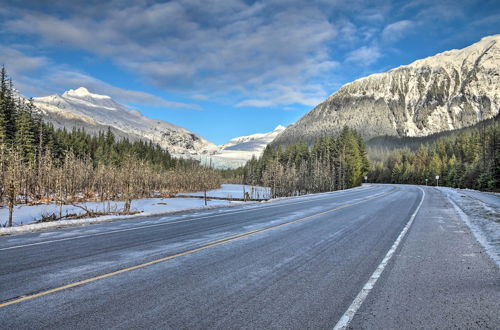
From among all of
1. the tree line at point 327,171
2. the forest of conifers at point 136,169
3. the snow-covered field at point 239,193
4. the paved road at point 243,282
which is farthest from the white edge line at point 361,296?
the tree line at point 327,171

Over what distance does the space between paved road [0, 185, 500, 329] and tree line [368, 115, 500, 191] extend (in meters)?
49.8

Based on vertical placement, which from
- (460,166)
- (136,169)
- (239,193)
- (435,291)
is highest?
(460,166)

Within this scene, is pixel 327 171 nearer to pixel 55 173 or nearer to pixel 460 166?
pixel 460 166

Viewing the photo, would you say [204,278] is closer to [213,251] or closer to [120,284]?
[120,284]

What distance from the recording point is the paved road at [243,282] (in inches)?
148

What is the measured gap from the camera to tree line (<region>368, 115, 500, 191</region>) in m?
50.1

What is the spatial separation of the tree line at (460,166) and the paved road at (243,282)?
164 ft

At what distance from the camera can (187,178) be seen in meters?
72.1

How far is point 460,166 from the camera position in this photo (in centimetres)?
6900

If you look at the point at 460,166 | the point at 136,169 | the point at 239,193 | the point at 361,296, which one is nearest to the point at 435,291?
the point at 361,296

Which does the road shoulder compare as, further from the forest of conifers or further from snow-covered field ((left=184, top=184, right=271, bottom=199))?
snow-covered field ((left=184, top=184, right=271, bottom=199))

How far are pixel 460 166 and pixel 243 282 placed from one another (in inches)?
3163

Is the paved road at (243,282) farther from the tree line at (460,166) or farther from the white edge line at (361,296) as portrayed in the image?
the tree line at (460,166)

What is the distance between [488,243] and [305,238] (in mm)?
5147
